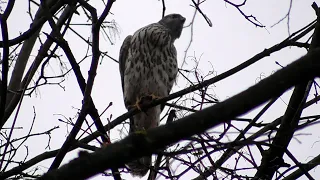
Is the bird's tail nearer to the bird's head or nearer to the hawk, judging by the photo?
the hawk

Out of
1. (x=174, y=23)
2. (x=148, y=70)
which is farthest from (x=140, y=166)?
(x=174, y=23)

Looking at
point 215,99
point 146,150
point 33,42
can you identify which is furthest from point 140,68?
point 146,150

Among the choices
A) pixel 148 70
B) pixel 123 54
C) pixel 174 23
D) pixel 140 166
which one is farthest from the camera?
pixel 174 23

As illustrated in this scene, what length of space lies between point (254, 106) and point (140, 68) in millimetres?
4506

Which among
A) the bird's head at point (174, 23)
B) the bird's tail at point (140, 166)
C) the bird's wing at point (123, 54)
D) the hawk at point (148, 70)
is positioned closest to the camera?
the bird's tail at point (140, 166)

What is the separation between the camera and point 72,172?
4.17ft

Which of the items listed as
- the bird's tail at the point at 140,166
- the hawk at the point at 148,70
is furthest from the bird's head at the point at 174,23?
the bird's tail at the point at 140,166

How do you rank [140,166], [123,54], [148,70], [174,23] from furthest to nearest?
[174,23] → [123,54] → [148,70] → [140,166]

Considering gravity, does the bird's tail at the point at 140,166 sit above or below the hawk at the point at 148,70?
below

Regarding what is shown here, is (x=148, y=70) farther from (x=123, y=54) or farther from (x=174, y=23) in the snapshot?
(x=174, y=23)

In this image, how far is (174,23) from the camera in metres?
6.88

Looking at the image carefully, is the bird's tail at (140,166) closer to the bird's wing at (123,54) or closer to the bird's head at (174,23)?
the bird's wing at (123,54)

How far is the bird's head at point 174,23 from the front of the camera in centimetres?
676

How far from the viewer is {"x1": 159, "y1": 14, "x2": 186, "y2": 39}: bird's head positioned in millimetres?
6759
